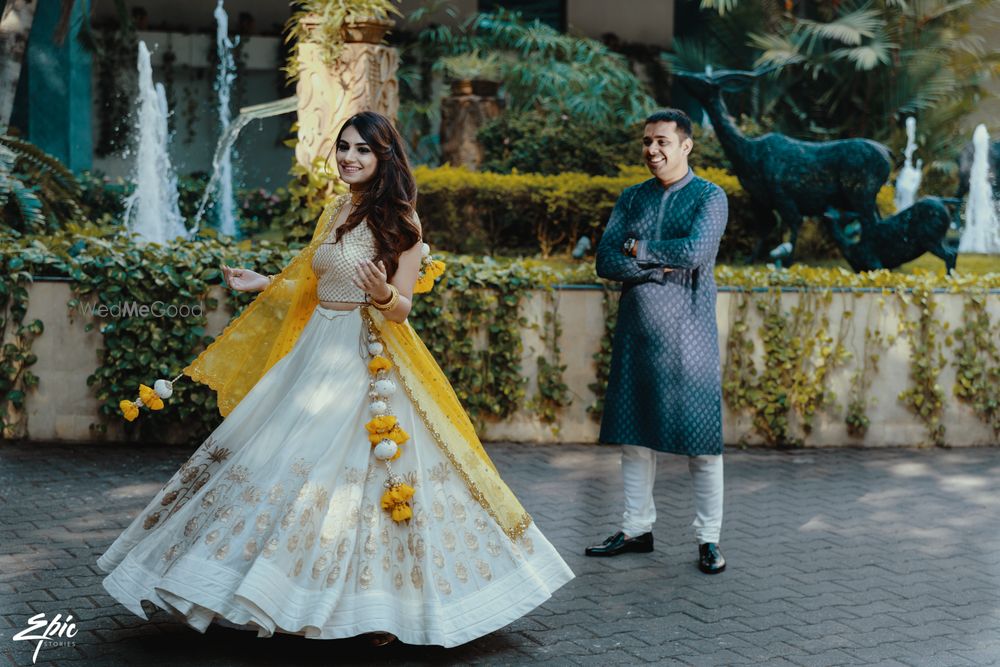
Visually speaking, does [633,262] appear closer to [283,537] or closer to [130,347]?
[283,537]

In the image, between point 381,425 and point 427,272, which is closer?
point 381,425

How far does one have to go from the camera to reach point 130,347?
23.6 feet

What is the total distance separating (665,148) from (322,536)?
2316mm

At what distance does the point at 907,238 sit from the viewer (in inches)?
373

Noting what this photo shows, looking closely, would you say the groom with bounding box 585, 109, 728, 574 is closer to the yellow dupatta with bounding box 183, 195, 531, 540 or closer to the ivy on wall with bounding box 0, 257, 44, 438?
the yellow dupatta with bounding box 183, 195, 531, 540

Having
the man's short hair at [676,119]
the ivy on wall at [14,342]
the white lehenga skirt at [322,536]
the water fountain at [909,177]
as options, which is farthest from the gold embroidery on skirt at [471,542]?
the water fountain at [909,177]

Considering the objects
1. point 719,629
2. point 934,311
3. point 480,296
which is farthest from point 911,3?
point 719,629

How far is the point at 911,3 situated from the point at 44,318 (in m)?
13.8

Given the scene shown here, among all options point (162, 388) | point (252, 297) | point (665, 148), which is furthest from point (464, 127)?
point (162, 388)

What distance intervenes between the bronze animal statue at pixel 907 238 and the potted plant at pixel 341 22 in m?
4.01

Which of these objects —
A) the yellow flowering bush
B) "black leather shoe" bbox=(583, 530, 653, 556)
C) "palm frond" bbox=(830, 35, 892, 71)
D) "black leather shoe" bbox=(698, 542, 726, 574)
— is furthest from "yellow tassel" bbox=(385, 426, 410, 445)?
"palm frond" bbox=(830, 35, 892, 71)

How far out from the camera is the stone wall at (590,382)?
733 centimetres

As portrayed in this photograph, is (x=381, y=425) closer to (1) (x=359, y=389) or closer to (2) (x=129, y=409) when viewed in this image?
(1) (x=359, y=389)
